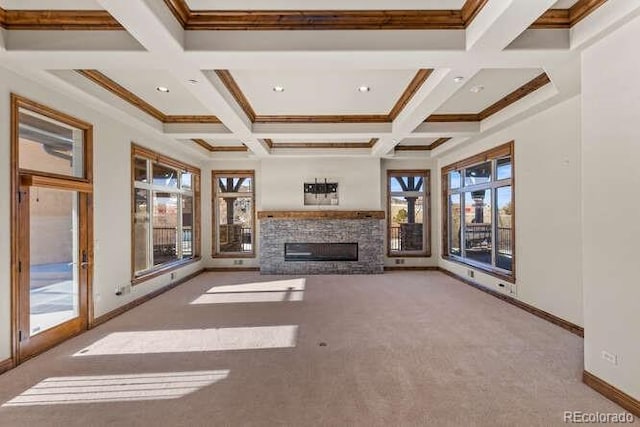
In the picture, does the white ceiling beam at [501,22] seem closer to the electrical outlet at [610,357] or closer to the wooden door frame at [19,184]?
the electrical outlet at [610,357]

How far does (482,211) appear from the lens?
21.8 ft

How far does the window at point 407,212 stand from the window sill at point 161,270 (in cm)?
494

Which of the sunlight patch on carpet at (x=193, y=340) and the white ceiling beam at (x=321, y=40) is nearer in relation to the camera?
the white ceiling beam at (x=321, y=40)

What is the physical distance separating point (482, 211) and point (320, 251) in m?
3.76

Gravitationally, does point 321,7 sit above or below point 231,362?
above

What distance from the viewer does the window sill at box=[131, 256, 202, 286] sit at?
5359mm

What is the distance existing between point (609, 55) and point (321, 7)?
7.62ft

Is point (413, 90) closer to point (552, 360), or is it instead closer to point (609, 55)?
point (609, 55)

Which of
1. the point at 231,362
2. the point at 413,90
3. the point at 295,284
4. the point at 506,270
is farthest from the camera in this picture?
the point at 295,284

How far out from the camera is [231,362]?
3.16 m

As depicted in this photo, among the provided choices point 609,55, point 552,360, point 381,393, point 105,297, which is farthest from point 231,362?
point 609,55

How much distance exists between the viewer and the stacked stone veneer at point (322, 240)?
7.73 metres

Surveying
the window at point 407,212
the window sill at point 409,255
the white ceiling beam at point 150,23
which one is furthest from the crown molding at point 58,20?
the window sill at point 409,255

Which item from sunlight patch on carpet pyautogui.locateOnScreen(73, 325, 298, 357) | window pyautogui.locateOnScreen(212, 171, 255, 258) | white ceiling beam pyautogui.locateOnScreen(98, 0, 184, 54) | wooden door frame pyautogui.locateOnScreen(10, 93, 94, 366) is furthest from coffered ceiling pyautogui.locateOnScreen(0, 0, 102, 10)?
window pyautogui.locateOnScreen(212, 171, 255, 258)
